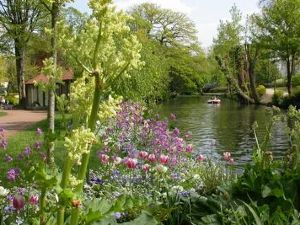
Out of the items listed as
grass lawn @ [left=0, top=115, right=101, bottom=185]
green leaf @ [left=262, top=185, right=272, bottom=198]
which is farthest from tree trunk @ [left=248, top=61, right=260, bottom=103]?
green leaf @ [left=262, top=185, right=272, bottom=198]

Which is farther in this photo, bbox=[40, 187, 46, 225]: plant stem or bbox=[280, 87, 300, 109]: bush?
bbox=[280, 87, 300, 109]: bush

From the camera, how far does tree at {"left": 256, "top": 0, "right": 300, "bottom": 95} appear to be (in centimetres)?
5066

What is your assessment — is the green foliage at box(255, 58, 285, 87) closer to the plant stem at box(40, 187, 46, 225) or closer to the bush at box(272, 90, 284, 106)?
the bush at box(272, 90, 284, 106)

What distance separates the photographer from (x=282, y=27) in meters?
52.0

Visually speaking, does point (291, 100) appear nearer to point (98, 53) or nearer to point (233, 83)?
point (233, 83)

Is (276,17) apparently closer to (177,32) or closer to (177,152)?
(177,32)

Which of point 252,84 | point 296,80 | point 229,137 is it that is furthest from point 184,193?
point 296,80

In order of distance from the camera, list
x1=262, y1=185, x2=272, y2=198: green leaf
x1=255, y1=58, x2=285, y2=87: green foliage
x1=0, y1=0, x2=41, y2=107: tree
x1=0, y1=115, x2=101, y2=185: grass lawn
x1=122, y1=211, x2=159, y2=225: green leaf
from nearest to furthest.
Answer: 1. x1=122, y1=211, x2=159, y2=225: green leaf
2. x1=262, y1=185, x2=272, y2=198: green leaf
3. x1=0, y1=115, x2=101, y2=185: grass lawn
4. x1=0, y1=0, x2=41, y2=107: tree
5. x1=255, y1=58, x2=285, y2=87: green foliage

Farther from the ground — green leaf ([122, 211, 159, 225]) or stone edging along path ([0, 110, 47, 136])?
green leaf ([122, 211, 159, 225])

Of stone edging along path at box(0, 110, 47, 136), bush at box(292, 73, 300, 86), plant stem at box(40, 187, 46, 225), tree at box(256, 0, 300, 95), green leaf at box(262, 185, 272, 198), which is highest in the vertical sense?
tree at box(256, 0, 300, 95)

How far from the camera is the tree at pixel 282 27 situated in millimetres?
50656

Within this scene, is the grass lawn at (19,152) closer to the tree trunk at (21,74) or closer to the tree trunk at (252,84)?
the tree trunk at (21,74)

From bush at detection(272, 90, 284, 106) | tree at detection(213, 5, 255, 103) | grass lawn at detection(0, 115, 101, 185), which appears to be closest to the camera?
grass lawn at detection(0, 115, 101, 185)

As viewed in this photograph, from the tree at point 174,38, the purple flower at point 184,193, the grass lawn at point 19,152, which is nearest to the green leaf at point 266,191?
the purple flower at point 184,193
